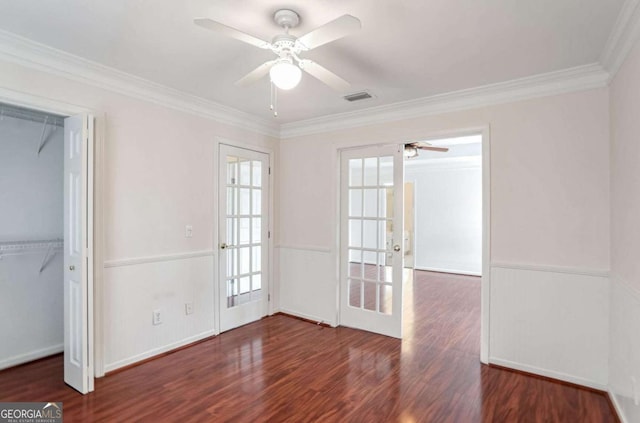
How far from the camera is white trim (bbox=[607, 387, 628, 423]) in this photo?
2.23m

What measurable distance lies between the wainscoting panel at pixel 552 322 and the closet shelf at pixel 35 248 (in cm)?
413

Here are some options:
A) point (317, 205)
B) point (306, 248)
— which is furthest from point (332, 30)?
point (306, 248)

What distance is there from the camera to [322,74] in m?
2.16

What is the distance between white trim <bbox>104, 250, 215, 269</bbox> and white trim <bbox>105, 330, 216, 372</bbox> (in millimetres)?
825

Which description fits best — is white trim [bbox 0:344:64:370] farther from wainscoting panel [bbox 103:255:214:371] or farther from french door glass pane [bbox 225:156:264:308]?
french door glass pane [bbox 225:156:264:308]

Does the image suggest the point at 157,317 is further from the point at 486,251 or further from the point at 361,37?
the point at 486,251

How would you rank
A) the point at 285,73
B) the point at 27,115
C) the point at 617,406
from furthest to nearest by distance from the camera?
the point at 27,115 < the point at 617,406 < the point at 285,73

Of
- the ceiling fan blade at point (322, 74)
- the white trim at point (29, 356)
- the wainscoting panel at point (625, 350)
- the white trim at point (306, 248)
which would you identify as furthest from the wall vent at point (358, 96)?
the white trim at point (29, 356)

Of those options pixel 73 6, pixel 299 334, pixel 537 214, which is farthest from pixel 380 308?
pixel 73 6

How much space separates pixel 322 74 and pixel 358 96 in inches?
51.9

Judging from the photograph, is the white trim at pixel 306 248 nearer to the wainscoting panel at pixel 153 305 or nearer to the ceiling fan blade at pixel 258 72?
the wainscoting panel at pixel 153 305

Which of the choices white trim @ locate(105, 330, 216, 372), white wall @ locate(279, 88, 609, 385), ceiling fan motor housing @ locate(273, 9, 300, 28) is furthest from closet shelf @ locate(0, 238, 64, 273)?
white wall @ locate(279, 88, 609, 385)

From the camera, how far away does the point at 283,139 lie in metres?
4.61

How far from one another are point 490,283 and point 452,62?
1940 millimetres
